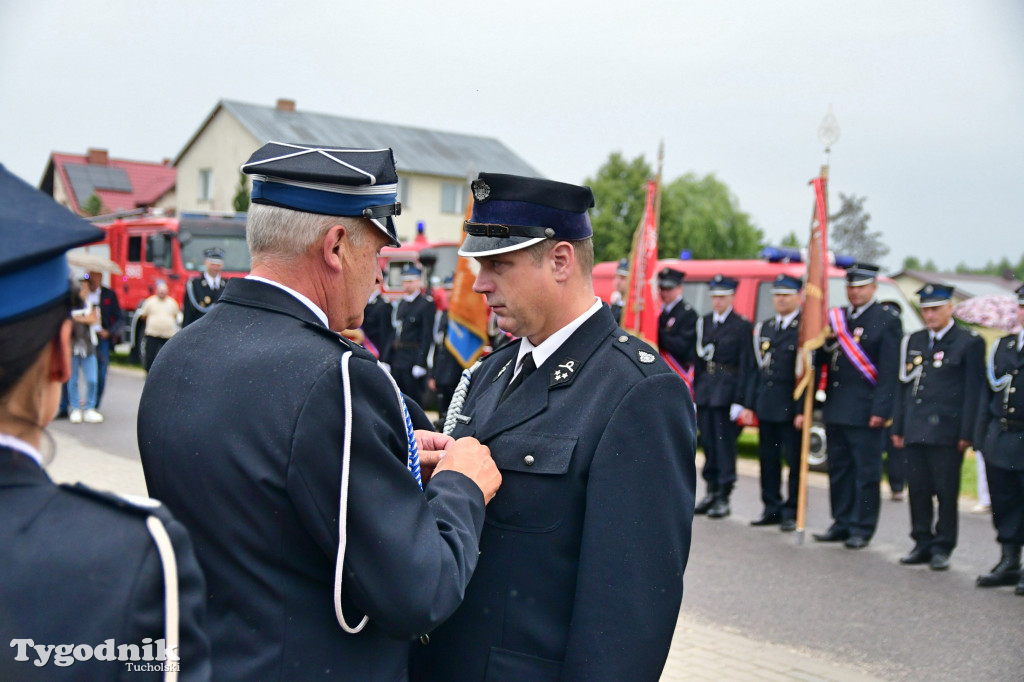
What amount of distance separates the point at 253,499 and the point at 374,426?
241 millimetres

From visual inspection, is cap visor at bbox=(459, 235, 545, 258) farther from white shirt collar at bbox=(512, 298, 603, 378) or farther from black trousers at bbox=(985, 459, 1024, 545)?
black trousers at bbox=(985, 459, 1024, 545)

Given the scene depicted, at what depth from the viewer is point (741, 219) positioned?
56.1 meters

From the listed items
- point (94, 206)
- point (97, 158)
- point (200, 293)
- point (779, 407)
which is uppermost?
point (97, 158)

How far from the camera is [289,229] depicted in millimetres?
1904

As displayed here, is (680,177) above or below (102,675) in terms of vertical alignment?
above

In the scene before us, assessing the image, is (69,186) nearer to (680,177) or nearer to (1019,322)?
(680,177)

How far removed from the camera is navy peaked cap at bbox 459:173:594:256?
2.33m

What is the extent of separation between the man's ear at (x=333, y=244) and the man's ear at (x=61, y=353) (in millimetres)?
717

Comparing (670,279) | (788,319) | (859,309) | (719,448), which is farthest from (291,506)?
(670,279)

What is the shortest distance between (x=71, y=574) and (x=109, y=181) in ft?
180

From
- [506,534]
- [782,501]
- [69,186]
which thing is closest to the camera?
[506,534]

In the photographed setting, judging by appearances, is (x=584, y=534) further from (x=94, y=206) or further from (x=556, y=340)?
(x=94, y=206)

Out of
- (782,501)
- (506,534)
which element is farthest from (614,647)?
(782,501)

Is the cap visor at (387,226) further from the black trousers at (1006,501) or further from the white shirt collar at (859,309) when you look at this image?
the white shirt collar at (859,309)
